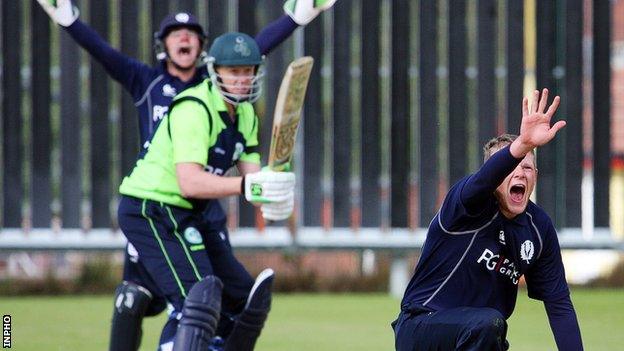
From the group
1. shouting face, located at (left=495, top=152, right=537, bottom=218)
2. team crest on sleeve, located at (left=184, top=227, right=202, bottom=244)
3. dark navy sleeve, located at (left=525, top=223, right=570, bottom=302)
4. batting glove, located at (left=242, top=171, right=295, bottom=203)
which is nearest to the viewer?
shouting face, located at (left=495, top=152, right=537, bottom=218)

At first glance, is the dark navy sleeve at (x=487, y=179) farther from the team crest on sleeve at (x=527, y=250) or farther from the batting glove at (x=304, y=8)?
the batting glove at (x=304, y=8)

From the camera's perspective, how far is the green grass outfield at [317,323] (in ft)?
29.0

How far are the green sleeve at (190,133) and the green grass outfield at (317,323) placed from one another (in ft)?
7.89

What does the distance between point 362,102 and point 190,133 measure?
6198 mm

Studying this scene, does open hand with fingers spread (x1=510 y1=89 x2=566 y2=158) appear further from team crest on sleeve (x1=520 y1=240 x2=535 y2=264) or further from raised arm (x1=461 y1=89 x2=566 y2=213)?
team crest on sleeve (x1=520 y1=240 x2=535 y2=264)

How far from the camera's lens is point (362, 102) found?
12.5 meters

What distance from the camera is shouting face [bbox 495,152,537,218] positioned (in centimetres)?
552

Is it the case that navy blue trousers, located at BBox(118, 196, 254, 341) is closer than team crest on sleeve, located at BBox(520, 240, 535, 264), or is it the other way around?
team crest on sleeve, located at BBox(520, 240, 535, 264)

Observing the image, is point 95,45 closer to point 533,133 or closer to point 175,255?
point 175,255

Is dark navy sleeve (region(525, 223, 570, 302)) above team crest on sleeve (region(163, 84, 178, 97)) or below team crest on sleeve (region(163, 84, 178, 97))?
below

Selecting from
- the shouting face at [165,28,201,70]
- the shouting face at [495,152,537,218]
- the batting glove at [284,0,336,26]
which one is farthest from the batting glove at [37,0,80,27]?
the shouting face at [495,152,537,218]

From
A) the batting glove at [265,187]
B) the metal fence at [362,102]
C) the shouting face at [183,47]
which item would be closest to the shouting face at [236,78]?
the batting glove at [265,187]

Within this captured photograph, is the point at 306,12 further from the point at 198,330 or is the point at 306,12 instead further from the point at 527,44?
the point at 527,44

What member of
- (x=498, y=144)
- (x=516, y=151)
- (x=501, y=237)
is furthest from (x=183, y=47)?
(x=516, y=151)
